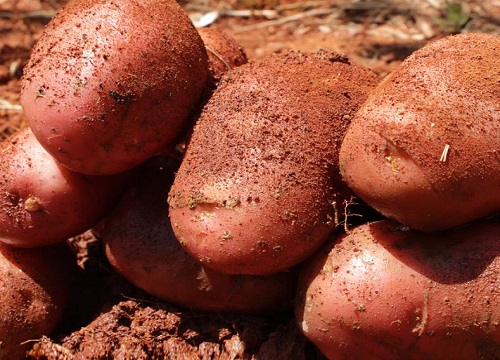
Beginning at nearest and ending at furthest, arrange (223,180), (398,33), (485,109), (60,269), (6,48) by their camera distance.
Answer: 1. (485,109)
2. (223,180)
3. (60,269)
4. (6,48)
5. (398,33)

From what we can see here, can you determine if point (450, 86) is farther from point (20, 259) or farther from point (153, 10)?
point (20, 259)

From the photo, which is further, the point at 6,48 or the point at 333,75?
the point at 6,48

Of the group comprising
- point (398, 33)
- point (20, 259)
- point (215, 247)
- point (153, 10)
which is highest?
point (153, 10)

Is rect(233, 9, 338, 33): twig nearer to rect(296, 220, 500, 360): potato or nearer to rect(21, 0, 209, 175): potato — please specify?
rect(21, 0, 209, 175): potato

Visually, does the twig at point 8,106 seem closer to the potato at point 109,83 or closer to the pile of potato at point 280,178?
the pile of potato at point 280,178

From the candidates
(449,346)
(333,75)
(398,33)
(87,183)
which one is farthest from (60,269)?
(398,33)

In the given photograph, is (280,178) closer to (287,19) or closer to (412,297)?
(412,297)

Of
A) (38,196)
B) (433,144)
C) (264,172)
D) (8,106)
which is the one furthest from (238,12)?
(433,144)
